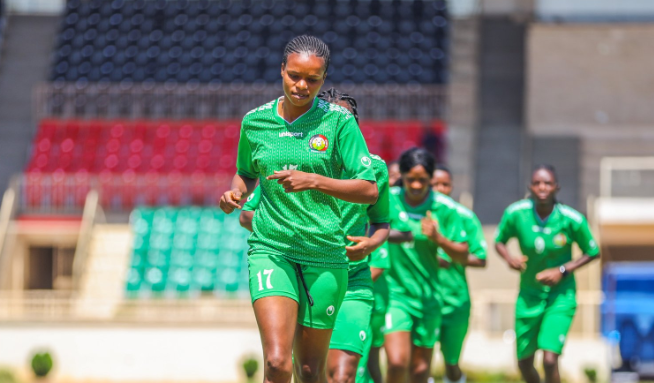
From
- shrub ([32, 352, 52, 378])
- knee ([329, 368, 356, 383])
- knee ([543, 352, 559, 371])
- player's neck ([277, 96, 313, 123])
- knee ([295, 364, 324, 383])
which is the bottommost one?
shrub ([32, 352, 52, 378])

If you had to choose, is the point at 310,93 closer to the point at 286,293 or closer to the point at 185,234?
the point at 286,293

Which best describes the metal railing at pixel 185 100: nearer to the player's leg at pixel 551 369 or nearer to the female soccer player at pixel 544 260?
the female soccer player at pixel 544 260

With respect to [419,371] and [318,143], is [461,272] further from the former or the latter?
[318,143]

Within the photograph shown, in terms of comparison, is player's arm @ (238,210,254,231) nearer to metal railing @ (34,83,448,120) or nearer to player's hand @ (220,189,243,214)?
player's hand @ (220,189,243,214)

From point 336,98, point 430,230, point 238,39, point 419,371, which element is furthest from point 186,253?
point 336,98

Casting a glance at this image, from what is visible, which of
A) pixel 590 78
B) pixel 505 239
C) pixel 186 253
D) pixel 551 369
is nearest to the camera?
pixel 551 369

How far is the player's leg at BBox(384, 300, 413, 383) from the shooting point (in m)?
→ 8.16

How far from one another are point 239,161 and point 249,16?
24.0 meters

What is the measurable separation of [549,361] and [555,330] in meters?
0.28

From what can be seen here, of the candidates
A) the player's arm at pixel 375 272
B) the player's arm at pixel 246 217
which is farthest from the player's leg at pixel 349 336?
the player's arm at pixel 375 272

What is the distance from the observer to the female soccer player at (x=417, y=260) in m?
8.36

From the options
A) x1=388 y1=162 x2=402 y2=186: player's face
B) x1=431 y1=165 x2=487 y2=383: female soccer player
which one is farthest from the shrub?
x1=388 y1=162 x2=402 y2=186: player's face

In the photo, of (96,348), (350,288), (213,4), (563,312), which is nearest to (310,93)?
(350,288)

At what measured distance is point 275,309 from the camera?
5430 mm
